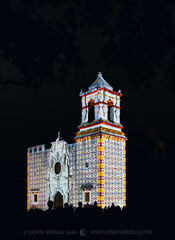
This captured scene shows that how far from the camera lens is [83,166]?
20406 millimetres

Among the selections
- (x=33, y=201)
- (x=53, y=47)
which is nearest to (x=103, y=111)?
(x=33, y=201)

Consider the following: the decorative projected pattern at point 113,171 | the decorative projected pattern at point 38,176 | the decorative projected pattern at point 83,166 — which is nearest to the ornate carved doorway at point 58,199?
the decorative projected pattern at point 38,176

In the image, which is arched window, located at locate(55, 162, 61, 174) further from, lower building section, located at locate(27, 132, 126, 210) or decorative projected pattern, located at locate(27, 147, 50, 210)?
decorative projected pattern, located at locate(27, 147, 50, 210)

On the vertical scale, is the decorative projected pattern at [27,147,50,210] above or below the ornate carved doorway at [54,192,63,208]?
above

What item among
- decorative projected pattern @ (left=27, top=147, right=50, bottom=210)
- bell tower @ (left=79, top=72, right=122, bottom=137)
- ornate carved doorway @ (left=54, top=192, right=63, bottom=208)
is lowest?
ornate carved doorway @ (left=54, top=192, right=63, bottom=208)

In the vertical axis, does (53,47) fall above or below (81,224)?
above

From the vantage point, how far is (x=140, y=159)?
20.3 m

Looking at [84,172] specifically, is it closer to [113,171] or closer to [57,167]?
[113,171]

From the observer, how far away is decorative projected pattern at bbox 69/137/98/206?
19.6 meters

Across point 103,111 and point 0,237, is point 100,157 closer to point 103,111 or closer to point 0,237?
point 103,111

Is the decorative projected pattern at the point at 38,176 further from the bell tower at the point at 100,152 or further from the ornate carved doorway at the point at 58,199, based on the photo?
the bell tower at the point at 100,152

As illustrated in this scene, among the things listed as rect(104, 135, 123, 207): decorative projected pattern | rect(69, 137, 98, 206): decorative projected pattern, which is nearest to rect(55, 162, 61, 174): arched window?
rect(69, 137, 98, 206): decorative projected pattern

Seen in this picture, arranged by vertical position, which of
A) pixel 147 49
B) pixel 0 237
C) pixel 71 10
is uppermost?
pixel 71 10

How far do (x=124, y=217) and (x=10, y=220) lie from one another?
1.97m
